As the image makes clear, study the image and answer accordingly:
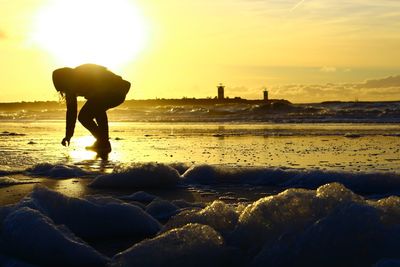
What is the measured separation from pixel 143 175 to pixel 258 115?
27.3m

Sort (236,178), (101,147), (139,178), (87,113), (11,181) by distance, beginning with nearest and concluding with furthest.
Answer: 1. (139,178)
2. (11,181)
3. (236,178)
4. (87,113)
5. (101,147)

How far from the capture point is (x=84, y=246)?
10.7 feet

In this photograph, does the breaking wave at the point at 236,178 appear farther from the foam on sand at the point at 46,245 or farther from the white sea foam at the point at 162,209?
the foam on sand at the point at 46,245

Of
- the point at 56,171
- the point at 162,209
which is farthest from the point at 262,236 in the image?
the point at 56,171

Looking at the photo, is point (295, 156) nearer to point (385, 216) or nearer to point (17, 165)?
point (17, 165)

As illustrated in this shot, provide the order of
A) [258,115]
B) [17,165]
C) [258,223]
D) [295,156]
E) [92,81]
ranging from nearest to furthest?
[258,223] → [17,165] → [295,156] → [92,81] → [258,115]

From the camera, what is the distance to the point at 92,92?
12195mm

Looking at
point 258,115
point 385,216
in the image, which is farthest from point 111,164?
point 258,115

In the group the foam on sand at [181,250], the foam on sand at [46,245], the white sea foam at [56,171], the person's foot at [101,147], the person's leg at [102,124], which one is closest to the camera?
the foam on sand at [181,250]

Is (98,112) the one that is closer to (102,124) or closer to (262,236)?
(102,124)

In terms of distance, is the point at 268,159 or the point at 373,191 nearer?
the point at 373,191

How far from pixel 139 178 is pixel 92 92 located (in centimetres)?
597

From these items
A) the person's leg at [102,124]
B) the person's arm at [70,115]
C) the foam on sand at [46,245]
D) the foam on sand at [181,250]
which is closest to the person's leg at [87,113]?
the person's leg at [102,124]

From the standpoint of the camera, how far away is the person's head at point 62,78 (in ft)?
38.4
